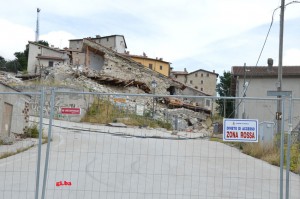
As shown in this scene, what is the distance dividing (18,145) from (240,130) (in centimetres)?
747

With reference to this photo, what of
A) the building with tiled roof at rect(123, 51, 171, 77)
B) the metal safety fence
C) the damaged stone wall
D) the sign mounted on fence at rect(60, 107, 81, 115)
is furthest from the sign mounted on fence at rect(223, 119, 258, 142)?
the building with tiled roof at rect(123, 51, 171, 77)

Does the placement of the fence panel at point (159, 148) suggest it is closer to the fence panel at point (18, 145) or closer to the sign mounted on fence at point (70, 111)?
the sign mounted on fence at point (70, 111)

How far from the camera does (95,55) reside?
57656 millimetres

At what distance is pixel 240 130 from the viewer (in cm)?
760

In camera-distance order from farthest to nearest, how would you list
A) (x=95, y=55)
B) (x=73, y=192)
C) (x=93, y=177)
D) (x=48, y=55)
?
(x=48, y=55), (x=95, y=55), (x=93, y=177), (x=73, y=192)

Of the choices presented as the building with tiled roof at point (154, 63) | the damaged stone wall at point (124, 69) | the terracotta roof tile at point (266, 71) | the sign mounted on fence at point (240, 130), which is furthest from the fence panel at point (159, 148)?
Result: the building with tiled roof at point (154, 63)

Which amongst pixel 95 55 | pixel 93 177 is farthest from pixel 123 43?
pixel 93 177

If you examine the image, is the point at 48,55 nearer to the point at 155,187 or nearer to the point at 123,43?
the point at 123,43

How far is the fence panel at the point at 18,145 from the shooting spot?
10.4 metres

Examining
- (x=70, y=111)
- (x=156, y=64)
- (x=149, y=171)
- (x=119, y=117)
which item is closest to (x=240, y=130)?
(x=119, y=117)

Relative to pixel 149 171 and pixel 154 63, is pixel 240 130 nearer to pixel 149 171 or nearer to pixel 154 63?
pixel 149 171

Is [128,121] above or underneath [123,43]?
underneath

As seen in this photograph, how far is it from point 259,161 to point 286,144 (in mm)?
882

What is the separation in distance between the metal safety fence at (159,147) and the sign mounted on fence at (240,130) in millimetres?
88
